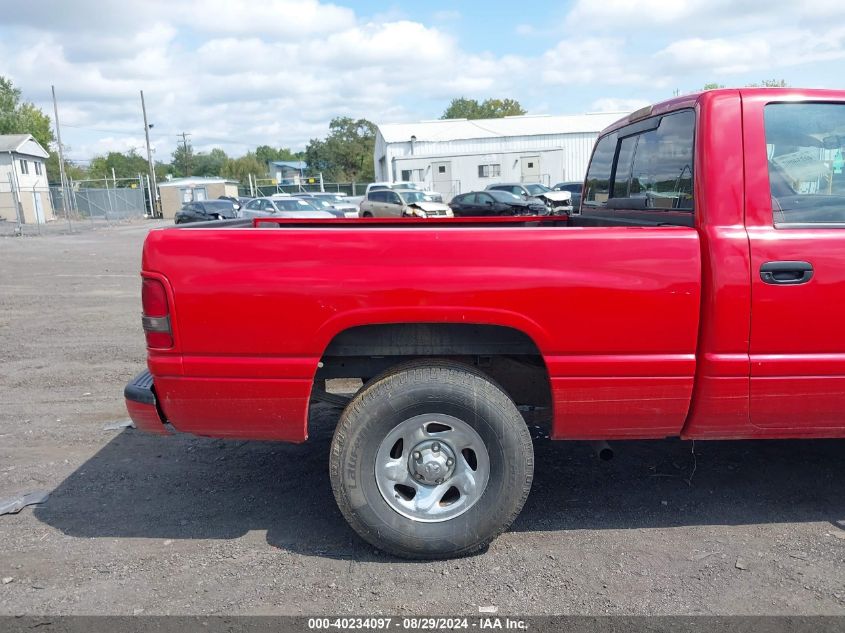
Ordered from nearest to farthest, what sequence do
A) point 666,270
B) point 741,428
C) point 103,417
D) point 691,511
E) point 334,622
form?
1. point 334,622
2. point 666,270
3. point 741,428
4. point 691,511
5. point 103,417

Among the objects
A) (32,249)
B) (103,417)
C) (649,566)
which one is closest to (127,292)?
(103,417)

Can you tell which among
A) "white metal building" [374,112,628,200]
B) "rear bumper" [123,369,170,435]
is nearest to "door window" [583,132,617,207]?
"rear bumper" [123,369,170,435]

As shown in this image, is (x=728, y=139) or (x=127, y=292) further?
(x=127, y=292)

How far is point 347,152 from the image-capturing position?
94500 millimetres

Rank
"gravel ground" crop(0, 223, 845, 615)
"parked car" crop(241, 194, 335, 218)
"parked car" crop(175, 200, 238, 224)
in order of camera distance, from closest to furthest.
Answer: "gravel ground" crop(0, 223, 845, 615), "parked car" crop(241, 194, 335, 218), "parked car" crop(175, 200, 238, 224)

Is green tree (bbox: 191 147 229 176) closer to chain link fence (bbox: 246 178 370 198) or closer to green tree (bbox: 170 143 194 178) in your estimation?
green tree (bbox: 170 143 194 178)

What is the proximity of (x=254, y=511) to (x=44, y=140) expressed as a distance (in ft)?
298

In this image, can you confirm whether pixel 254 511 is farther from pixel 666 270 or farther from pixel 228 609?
pixel 666 270

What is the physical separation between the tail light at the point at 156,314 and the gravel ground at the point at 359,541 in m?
1.08

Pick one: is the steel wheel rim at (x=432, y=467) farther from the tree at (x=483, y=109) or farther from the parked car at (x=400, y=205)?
the tree at (x=483, y=109)

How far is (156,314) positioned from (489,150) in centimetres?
4847

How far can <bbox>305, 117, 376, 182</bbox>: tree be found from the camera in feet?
310

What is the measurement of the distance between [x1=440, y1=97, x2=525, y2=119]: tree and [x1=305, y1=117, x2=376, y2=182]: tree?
16.1 metres

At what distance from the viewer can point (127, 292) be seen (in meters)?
11.8
